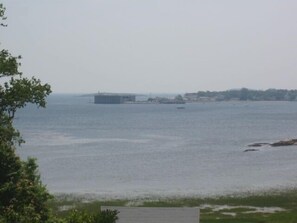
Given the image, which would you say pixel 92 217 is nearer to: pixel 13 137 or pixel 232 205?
pixel 13 137

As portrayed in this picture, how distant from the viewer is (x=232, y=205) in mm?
47219

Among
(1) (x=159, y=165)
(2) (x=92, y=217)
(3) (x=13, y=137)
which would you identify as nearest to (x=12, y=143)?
(3) (x=13, y=137)

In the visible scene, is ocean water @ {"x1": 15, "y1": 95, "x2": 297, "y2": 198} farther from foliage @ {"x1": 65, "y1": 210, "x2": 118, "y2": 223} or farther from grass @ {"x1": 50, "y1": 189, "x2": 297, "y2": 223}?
foliage @ {"x1": 65, "y1": 210, "x2": 118, "y2": 223}

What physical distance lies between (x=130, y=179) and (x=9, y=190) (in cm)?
4631

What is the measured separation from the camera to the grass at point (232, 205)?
4100 cm

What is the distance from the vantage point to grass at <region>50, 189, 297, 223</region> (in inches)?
1614

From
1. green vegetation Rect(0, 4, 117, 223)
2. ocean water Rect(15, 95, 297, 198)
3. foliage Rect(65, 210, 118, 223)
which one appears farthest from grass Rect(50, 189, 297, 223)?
green vegetation Rect(0, 4, 117, 223)

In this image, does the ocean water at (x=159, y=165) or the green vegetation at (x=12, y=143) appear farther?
the ocean water at (x=159, y=165)

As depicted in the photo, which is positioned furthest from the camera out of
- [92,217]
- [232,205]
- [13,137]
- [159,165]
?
[159,165]

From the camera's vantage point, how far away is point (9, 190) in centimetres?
1719

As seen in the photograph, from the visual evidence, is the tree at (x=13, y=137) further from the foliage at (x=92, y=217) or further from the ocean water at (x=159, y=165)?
the ocean water at (x=159, y=165)

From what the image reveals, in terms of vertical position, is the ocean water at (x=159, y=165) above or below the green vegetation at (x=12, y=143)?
below

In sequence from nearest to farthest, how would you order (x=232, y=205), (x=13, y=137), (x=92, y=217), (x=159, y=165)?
(x=13, y=137) < (x=92, y=217) < (x=232, y=205) < (x=159, y=165)

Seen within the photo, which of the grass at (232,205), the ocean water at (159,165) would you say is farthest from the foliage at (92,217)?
the ocean water at (159,165)
